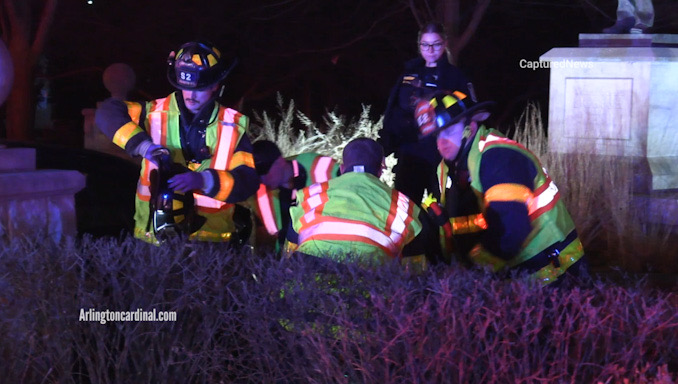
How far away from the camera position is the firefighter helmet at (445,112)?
13.7ft

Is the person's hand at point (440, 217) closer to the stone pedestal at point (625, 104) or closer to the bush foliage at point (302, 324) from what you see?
the bush foliage at point (302, 324)

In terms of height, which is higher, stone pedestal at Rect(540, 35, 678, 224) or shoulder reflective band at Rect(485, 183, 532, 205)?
stone pedestal at Rect(540, 35, 678, 224)

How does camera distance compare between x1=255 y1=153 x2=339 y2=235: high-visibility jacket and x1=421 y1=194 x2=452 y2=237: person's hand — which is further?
x1=255 y1=153 x2=339 y2=235: high-visibility jacket

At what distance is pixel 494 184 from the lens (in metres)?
3.95

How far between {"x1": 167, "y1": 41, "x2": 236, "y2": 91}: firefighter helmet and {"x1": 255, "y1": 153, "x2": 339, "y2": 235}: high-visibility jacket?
881 mm

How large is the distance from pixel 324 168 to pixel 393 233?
1378 millimetres

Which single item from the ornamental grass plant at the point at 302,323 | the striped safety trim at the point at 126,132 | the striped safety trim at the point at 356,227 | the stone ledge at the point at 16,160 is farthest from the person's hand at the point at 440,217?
the stone ledge at the point at 16,160

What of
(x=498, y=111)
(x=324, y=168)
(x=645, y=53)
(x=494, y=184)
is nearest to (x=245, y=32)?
(x=498, y=111)

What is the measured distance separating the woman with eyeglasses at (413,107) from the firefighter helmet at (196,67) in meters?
1.68

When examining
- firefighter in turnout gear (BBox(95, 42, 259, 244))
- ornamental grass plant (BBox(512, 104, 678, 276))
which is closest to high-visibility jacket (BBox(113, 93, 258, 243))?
firefighter in turnout gear (BBox(95, 42, 259, 244))

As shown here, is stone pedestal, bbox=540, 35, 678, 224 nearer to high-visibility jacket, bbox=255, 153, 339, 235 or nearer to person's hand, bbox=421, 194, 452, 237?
high-visibility jacket, bbox=255, 153, 339, 235

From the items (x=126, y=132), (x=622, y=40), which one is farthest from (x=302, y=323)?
(x=622, y=40)

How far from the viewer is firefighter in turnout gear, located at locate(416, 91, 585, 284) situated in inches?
154

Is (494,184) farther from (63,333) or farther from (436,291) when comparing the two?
(63,333)
